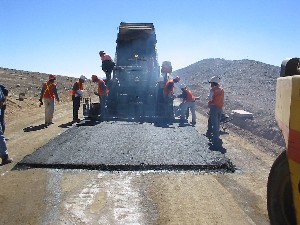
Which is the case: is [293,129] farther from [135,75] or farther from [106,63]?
[135,75]

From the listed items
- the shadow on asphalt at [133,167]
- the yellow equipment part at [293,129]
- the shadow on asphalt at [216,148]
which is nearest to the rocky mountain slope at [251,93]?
the shadow on asphalt at [216,148]

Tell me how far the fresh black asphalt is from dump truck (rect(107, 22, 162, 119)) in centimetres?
340

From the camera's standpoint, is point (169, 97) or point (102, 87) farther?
point (102, 87)

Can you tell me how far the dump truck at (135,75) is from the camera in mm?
14078

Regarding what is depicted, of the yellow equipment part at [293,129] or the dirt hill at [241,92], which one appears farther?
the dirt hill at [241,92]

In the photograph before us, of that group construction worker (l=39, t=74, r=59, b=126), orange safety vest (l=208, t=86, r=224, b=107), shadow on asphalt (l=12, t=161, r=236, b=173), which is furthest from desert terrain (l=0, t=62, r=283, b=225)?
construction worker (l=39, t=74, r=59, b=126)

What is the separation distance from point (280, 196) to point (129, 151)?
502 centimetres

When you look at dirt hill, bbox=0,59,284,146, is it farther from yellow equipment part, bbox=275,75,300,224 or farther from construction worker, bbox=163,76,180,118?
yellow equipment part, bbox=275,75,300,224

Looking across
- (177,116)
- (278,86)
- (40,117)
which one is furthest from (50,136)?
(278,86)

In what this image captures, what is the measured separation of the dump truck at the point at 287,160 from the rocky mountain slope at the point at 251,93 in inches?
379

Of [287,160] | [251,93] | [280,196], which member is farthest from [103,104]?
[251,93]

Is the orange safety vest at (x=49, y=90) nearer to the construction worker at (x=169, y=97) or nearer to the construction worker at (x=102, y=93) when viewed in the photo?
the construction worker at (x=102, y=93)

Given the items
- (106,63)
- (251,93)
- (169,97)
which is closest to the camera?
(169,97)

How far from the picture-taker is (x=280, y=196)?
3123 mm
